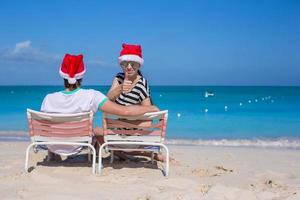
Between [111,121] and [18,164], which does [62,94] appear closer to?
[111,121]

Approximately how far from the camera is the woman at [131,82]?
5.32m

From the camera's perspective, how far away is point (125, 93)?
5.39 m

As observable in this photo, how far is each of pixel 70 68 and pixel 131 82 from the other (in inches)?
30.2

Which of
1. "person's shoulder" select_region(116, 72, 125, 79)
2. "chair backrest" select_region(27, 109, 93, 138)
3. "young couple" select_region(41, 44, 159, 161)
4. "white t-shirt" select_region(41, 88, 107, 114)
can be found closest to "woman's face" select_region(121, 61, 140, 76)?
"young couple" select_region(41, 44, 159, 161)

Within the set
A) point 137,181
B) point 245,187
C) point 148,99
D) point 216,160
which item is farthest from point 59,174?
point 216,160

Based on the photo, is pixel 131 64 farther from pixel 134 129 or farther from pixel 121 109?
pixel 134 129

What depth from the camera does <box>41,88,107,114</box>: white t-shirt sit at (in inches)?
199

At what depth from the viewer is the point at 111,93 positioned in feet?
17.2

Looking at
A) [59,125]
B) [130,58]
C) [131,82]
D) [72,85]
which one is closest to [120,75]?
[131,82]

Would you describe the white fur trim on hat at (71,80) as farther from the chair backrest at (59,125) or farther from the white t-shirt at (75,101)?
the chair backrest at (59,125)

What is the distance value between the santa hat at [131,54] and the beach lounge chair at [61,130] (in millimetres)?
852

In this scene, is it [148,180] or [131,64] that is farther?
[131,64]

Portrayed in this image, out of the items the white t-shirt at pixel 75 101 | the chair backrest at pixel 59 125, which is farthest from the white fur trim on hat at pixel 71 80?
the chair backrest at pixel 59 125

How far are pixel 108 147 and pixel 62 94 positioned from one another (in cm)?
81
